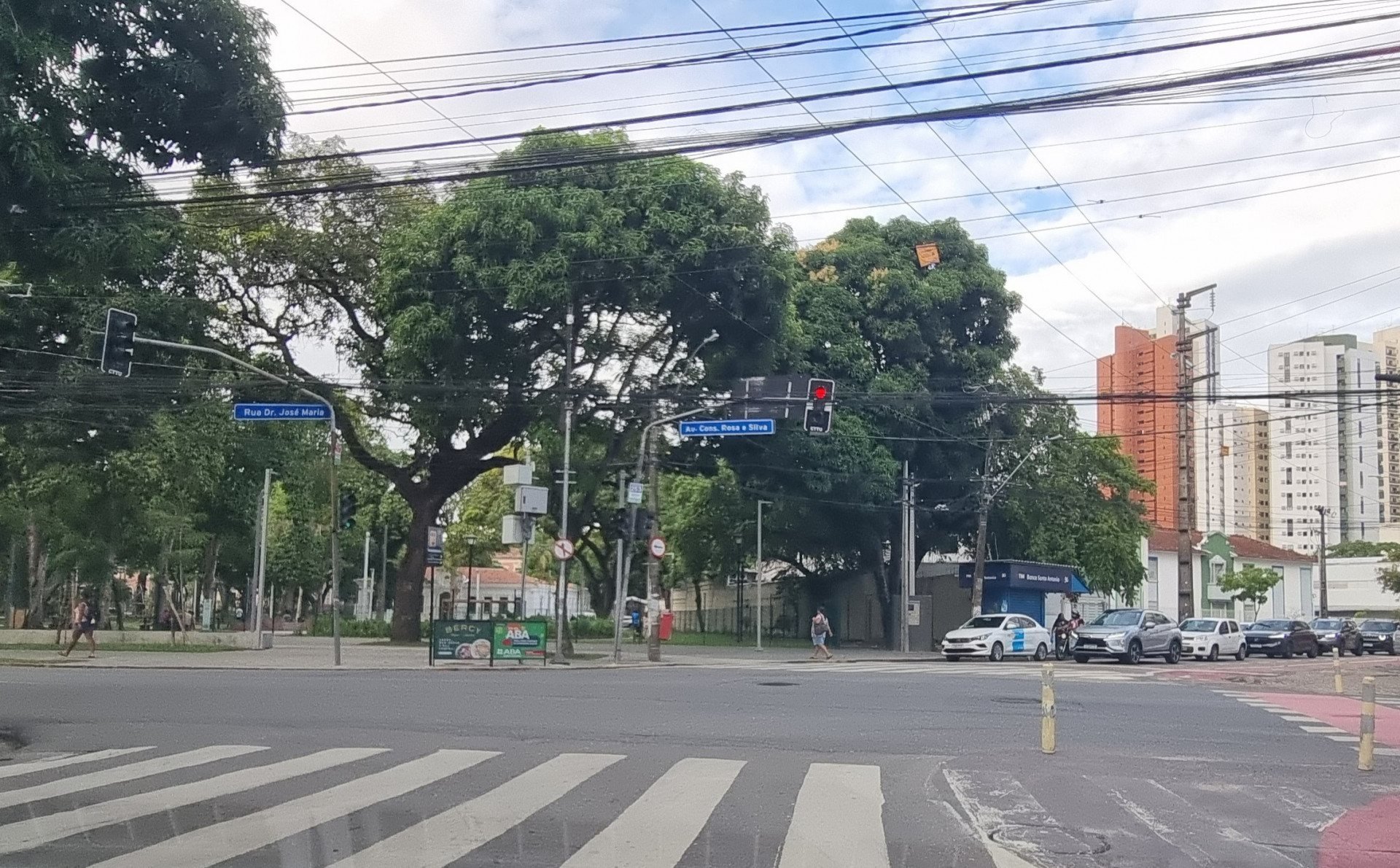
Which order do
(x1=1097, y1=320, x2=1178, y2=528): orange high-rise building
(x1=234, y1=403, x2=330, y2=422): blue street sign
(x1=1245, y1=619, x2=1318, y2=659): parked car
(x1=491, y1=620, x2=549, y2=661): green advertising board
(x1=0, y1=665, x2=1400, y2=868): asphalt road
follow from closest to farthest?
1. (x1=0, y1=665, x2=1400, y2=868): asphalt road
2. (x1=234, y1=403, x2=330, y2=422): blue street sign
3. (x1=491, y1=620, x2=549, y2=661): green advertising board
4. (x1=1097, y1=320, x2=1178, y2=528): orange high-rise building
5. (x1=1245, y1=619, x2=1318, y2=659): parked car

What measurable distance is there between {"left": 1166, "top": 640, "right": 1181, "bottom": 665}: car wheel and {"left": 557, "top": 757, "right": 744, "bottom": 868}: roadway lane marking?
29343 mm

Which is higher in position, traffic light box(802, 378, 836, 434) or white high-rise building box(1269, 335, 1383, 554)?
white high-rise building box(1269, 335, 1383, 554)

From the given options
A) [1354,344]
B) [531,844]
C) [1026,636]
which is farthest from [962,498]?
[531,844]

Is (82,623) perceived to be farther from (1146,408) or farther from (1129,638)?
(1146,408)

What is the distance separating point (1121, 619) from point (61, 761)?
31.4 m

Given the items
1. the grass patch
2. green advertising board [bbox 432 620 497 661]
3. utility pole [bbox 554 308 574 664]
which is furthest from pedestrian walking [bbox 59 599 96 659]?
utility pole [bbox 554 308 574 664]

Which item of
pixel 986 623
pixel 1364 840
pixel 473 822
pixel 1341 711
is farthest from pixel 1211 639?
pixel 473 822

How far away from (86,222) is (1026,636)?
3199 cm

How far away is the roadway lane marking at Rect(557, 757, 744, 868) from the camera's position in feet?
25.6

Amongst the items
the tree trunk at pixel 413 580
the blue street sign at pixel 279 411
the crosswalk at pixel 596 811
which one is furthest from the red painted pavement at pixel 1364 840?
the tree trunk at pixel 413 580

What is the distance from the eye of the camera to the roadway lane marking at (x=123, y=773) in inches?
391

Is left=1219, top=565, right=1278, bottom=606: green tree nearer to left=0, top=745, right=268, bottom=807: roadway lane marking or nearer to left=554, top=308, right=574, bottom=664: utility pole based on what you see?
left=554, top=308, right=574, bottom=664: utility pole

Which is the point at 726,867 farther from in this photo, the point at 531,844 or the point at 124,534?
the point at 124,534

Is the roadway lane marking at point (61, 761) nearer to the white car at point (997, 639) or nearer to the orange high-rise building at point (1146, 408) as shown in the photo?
the orange high-rise building at point (1146, 408)
